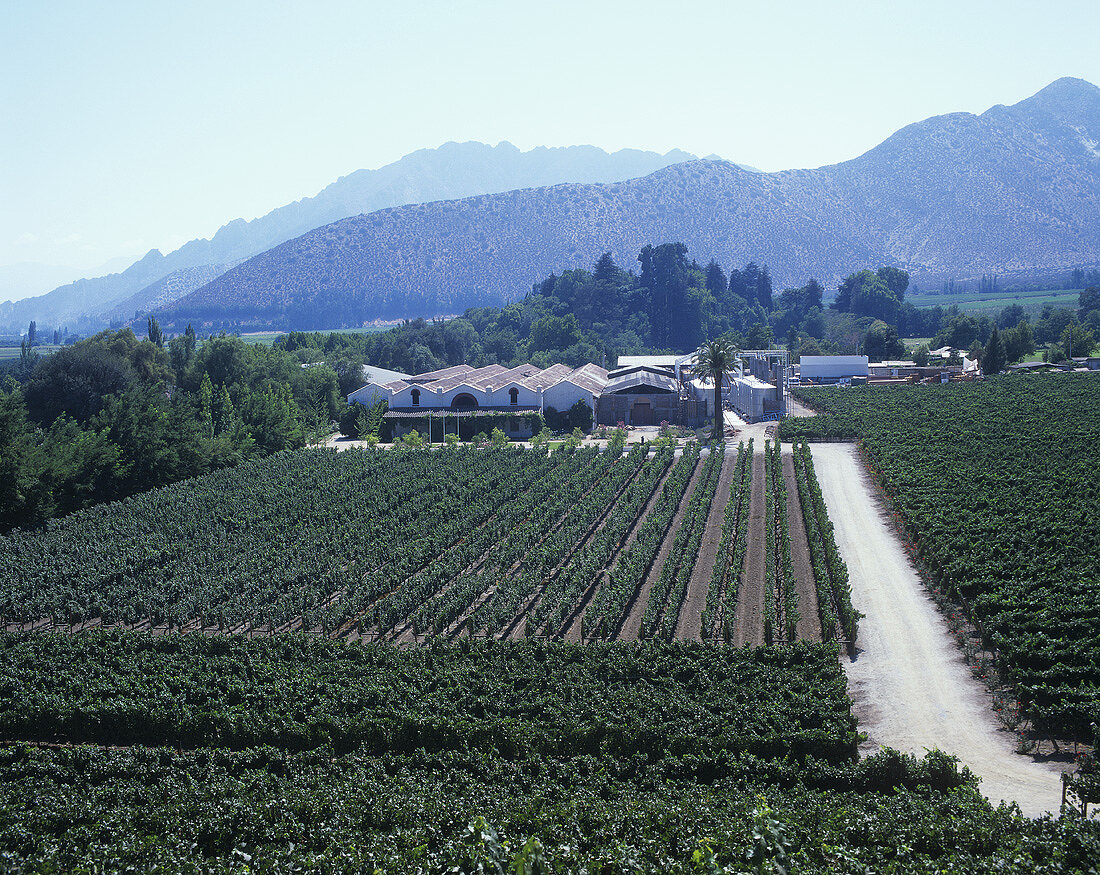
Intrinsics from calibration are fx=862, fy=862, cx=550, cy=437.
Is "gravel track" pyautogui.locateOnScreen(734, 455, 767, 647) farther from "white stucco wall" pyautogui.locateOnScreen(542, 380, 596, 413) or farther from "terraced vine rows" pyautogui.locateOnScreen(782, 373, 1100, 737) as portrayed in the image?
"white stucco wall" pyautogui.locateOnScreen(542, 380, 596, 413)

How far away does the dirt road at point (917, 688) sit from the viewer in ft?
62.1

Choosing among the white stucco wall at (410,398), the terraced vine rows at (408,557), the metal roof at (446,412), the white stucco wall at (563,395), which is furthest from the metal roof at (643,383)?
the terraced vine rows at (408,557)

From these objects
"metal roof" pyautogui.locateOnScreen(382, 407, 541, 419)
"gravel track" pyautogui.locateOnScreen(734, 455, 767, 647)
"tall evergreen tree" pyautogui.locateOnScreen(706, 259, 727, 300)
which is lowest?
"gravel track" pyautogui.locateOnScreen(734, 455, 767, 647)

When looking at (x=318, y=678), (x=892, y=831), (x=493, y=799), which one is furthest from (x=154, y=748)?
(x=892, y=831)

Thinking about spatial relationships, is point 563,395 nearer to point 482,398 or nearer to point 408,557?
point 482,398

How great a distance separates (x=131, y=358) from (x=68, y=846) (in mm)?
71501

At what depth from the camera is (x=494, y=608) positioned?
96.2 feet

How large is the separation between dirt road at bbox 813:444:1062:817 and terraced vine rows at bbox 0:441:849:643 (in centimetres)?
285

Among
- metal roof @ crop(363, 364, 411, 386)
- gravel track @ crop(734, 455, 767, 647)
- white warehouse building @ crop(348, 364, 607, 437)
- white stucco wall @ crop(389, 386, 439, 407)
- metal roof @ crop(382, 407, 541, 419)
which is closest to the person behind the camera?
gravel track @ crop(734, 455, 767, 647)

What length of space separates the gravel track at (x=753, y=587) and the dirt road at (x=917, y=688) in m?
3.16

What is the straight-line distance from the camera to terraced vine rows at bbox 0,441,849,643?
97.0 ft

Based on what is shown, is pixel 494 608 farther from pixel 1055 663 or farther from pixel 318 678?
pixel 1055 663

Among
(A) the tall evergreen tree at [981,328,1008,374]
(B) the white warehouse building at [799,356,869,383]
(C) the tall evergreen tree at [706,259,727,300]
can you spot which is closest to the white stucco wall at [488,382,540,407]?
(B) the white warehouse building at [799,356,869,383]

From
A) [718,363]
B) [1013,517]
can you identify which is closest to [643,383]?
[718,363]
